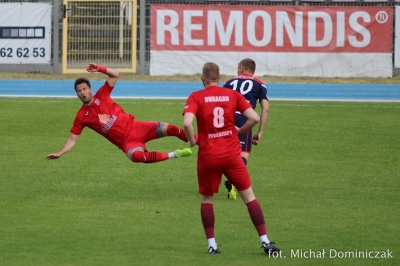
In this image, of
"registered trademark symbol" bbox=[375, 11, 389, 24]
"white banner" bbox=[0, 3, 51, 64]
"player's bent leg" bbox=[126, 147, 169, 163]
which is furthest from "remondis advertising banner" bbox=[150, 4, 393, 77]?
"player's bent leg" bbox=[126, 147, 169, 163]

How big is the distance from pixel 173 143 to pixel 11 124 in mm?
4384

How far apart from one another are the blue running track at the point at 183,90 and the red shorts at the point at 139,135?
13296 mm

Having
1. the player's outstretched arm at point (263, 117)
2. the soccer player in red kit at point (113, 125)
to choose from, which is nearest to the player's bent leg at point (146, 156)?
the soccer player in red kit at point (113, 125)

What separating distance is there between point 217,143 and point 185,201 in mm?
3169

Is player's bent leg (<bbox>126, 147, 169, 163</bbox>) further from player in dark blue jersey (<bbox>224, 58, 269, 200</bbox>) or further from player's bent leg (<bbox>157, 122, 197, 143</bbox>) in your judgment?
player in dark blue jersey (<bbox>224, 58, 269, 200</bbox>)

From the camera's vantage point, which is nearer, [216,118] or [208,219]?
[216,118]

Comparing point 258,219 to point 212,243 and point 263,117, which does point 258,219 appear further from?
point 263,117

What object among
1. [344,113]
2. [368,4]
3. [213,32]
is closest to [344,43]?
[368,4]

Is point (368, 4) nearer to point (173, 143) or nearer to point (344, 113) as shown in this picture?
point (344, 113)

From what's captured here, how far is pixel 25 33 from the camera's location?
29.4 metres

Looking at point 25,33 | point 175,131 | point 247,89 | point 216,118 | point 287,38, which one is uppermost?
point 25,33

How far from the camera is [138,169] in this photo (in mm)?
13773

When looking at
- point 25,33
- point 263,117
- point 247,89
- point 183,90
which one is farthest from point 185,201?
point 25,33

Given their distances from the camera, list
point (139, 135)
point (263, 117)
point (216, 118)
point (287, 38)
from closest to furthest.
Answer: point (216, 118), point (263, 117), point (139, 135), point (287, 38)
